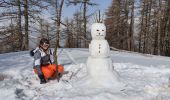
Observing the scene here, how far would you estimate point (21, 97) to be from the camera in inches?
255

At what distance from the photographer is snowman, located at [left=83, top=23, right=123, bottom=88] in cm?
754

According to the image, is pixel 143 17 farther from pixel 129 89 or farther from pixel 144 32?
pixel 129 89

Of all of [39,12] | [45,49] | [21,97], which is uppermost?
[39,12]

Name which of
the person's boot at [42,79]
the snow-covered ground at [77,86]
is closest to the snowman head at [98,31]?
the snow-covered ground at [77,86]

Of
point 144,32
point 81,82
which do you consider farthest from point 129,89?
point 144,32

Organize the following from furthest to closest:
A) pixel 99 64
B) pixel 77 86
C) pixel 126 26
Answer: pixel 126 26 → pixel 99 64 → pixel 77 86

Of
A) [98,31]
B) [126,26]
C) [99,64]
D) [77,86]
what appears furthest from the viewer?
[126,26]

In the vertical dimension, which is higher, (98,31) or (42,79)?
(98,31)

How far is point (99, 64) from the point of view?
7.76m

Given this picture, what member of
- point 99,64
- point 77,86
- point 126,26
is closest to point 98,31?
point 99,64

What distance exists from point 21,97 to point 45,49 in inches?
83.6

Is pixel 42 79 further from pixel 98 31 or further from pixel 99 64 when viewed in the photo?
pixel 98 31

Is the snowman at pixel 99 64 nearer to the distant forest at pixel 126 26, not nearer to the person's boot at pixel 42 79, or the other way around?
the person's boot at pixel 42 79

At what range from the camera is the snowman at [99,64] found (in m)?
7.54
